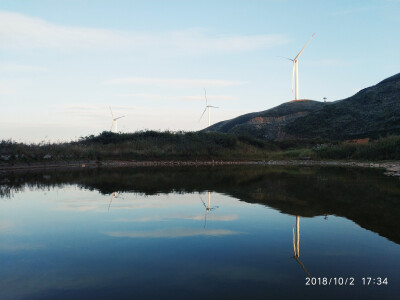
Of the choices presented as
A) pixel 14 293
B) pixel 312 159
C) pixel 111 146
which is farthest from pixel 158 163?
pixel 14 293

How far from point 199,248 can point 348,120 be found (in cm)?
7102

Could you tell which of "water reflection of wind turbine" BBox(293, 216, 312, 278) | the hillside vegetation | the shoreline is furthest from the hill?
"water reflection of wind turbine" BBox(293, 216, 312, 278)

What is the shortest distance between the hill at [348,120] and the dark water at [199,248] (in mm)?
52052

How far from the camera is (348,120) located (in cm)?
7100

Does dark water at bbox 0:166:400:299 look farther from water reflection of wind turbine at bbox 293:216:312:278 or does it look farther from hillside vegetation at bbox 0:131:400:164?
hillside vegetation at bbox 0:131:400:164

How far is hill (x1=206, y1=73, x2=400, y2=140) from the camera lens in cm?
6316

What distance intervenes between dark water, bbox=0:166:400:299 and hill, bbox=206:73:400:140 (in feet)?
171

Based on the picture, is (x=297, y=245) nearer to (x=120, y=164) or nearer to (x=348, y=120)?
(x=120, y=164)

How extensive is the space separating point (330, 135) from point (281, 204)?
60.2m

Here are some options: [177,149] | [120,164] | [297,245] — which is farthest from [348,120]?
[297,245]

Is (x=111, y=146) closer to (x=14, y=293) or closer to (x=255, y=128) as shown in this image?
(x=14, y=293)

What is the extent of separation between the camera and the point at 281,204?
1084 cm

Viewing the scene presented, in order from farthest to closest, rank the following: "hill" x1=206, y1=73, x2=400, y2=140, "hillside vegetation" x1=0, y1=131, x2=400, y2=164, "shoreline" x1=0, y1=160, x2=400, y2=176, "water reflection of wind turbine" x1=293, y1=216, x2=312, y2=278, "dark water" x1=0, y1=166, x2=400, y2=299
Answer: "hill" x1=206, y1=73, x2=400, y2=140
"hillside vegetation" x1=0, y1=131, x2=400, y2=164
"shoreline" x1=0, y1=160, x2=400, y2=176
"water reflection of wind turbine" x1=293, y1=216, x2=312, y2=278
"dark water" x1=0, y1=166, x2=400, y2=299

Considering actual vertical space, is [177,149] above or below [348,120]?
below
